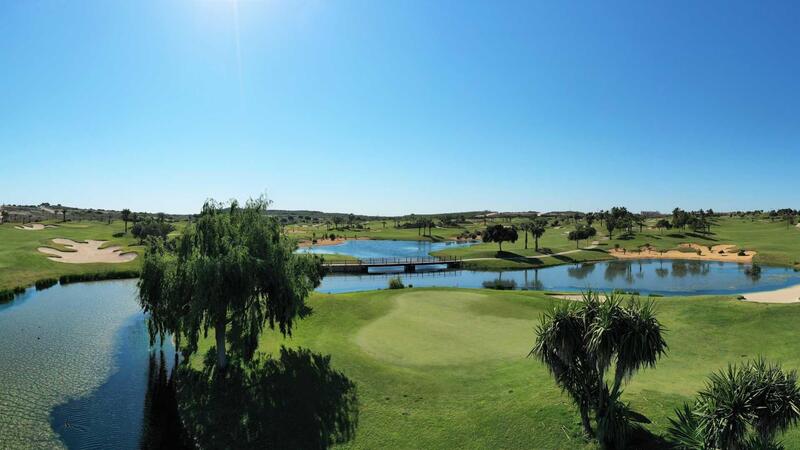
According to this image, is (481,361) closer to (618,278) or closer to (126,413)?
(126,413)

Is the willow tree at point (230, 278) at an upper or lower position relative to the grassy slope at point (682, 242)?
upper

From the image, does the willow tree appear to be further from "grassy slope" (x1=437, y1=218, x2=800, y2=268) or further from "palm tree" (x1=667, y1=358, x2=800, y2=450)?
"grassy slope" (x1=437, y1=218, x2=800, y2=268)

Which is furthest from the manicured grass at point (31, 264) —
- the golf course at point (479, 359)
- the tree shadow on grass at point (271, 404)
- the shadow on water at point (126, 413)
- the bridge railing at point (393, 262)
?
the tree shadow on grass at point (271, 404)

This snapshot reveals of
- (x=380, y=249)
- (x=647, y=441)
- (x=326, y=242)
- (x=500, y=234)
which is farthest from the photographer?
(x=326, y=242)

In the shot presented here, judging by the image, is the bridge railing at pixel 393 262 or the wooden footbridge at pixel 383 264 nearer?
the wooden footbridge at pixel 383 264

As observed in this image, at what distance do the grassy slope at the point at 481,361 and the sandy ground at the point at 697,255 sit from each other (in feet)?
247

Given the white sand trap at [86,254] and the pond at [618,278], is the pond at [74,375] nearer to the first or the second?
the pond at [618,278]

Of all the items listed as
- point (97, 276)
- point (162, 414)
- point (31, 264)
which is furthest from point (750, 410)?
point (31, 264)

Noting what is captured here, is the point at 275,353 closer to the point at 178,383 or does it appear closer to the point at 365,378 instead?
the point at 178,383

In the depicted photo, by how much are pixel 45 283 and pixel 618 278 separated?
9069 centimetres

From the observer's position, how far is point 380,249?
441ft

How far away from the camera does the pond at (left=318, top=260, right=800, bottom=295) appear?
66250mm

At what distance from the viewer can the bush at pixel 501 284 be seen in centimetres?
6734

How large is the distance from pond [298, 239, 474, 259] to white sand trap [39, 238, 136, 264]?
3584 cm
